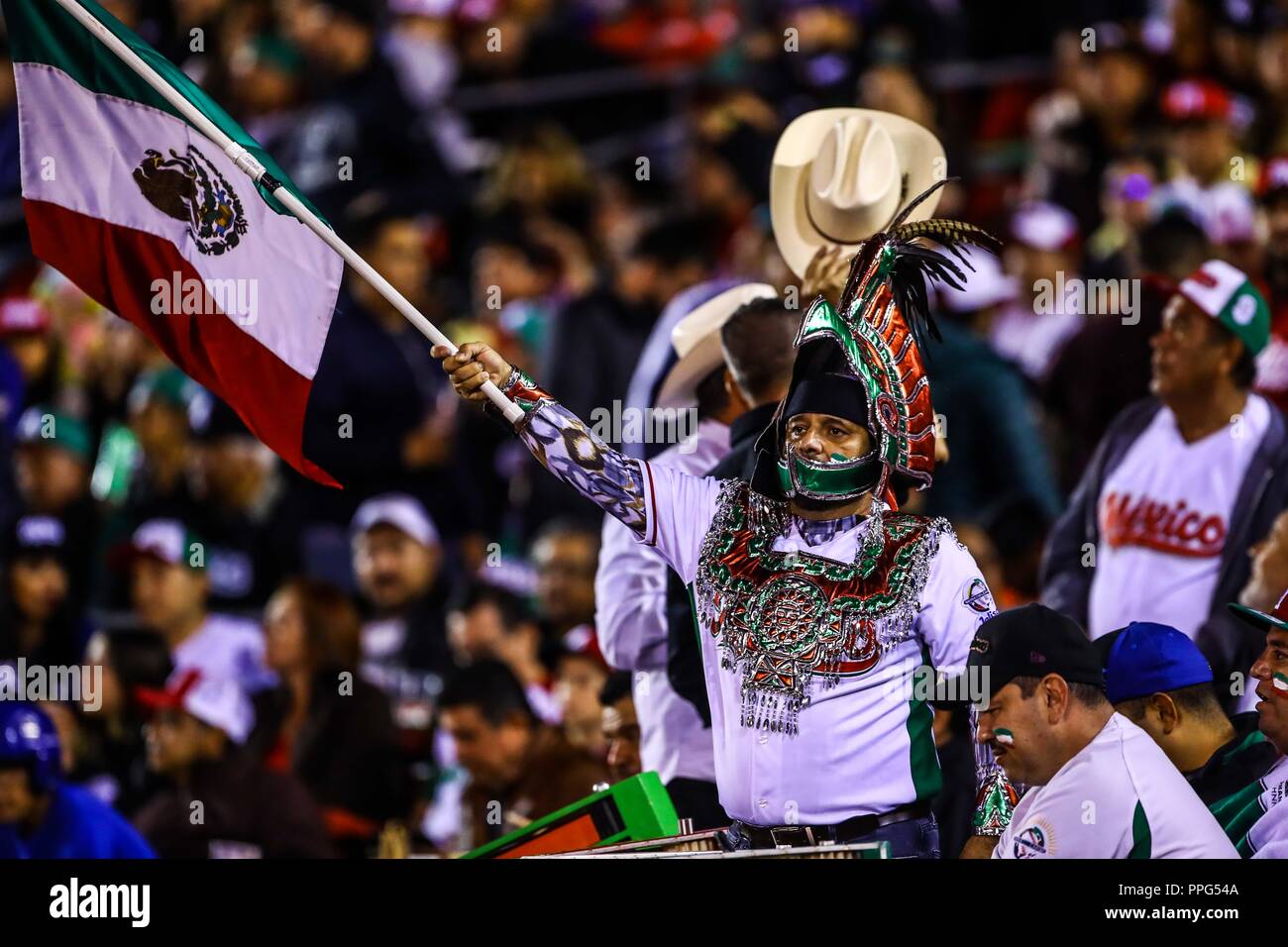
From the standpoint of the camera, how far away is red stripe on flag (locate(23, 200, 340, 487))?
284 inches

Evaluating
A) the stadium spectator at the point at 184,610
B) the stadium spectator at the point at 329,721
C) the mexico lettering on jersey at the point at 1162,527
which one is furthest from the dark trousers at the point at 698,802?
the stadium spectator at the point at 184,610

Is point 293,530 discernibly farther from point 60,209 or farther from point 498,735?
point 60,209

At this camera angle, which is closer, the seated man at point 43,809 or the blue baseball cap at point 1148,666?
the blue baseball cap at point 1148,666

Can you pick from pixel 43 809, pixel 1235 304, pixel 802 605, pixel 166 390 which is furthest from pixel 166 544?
pixel 802 605

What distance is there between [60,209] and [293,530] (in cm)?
552

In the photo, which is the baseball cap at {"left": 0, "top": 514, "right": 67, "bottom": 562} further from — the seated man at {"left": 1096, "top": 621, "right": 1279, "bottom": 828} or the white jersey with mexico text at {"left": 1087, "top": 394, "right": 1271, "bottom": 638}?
the seated man at {"left": 1096, "top": 621, "right": 1279, "bottom": 828}

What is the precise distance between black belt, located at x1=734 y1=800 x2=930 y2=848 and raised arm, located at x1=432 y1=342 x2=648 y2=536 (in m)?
0.86

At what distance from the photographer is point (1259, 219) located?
11555 millimetres

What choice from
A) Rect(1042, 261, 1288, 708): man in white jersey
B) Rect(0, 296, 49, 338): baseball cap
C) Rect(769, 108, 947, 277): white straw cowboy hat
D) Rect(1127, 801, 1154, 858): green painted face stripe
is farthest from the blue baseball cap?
Rect(0, 296, 49, 338): baseball cap

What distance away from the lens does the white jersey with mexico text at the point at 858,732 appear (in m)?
6.30

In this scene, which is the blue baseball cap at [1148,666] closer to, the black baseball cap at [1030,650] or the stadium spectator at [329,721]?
the black baseball cap at [1030,650]

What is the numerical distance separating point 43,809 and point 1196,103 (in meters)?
6.76

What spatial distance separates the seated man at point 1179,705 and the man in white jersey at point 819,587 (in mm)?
754
